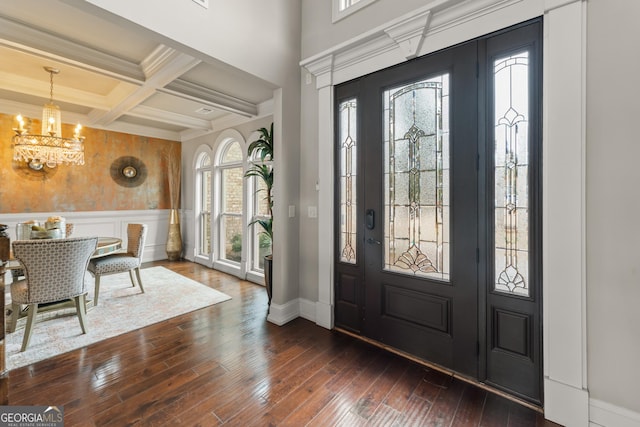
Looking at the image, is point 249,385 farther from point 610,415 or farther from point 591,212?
point 591,212

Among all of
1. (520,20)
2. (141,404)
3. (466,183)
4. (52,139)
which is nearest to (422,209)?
(466,183)

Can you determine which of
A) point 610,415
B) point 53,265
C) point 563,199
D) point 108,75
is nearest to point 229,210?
point 108,75

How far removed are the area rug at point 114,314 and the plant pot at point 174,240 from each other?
130cm

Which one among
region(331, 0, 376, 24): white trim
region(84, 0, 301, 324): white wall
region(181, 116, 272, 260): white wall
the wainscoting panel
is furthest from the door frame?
the wainscoting panel

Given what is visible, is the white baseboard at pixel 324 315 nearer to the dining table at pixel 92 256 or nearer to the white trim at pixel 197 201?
the dining table at pixel 92 256

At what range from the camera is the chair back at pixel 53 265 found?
2289 mm

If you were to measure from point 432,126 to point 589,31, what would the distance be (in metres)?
0.96

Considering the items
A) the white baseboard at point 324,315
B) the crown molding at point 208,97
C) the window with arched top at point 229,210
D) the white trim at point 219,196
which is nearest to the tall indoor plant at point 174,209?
the window with arched top at point 229,210

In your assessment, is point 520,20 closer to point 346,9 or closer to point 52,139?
point 346,9

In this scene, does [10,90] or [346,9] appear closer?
[346,9]

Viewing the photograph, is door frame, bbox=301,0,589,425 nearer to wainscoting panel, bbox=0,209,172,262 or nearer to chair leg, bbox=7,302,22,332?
chair leg, bbox=7,302,22,332

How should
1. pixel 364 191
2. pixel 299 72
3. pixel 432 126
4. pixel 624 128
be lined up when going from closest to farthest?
pixel 624 128 → pixel 432 126 → pixel 364 191 → pixel 299 72

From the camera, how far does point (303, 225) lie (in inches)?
123

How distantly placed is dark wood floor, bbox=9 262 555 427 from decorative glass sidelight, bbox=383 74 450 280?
833 mm
